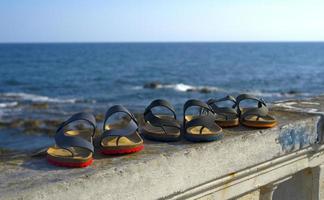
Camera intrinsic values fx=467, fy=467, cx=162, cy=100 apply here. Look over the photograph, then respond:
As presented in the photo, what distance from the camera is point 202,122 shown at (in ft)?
9.04

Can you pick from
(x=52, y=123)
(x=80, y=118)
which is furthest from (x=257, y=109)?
(x=52, y=123)

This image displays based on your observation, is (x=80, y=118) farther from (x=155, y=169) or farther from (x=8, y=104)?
(x=8, y=104)

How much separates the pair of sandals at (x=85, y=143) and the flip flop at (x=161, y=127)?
13cm

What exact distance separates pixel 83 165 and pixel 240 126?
1.23 metres

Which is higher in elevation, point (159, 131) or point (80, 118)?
point (80, 118)

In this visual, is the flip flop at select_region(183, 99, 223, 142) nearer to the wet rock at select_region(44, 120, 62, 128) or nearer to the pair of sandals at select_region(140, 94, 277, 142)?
the pair of sandals at select_region(140, 94, 277, 142)

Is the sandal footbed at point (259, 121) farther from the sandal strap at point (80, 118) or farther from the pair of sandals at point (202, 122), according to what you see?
the sandal strap at point (80, 118)

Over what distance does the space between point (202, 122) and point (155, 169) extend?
546 mm

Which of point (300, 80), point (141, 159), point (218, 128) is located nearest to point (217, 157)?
point (218, 128)

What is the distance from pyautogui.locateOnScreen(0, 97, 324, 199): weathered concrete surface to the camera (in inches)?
81.2

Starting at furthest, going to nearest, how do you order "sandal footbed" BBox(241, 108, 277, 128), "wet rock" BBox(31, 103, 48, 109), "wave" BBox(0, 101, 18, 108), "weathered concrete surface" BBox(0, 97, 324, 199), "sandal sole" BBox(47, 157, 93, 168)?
"wave" BBox(0, 101, 18, 108) → "wet rock" BBox(31, 103, 48, 109) → "sandal footbed" BBox(241, 108, 277, 128) → "sandal sole" BBox(47, 157, 93, 168) → "weathered concrete surface" BBox(0, 97, 324, 199)

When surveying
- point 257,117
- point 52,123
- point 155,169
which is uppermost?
point 257,117

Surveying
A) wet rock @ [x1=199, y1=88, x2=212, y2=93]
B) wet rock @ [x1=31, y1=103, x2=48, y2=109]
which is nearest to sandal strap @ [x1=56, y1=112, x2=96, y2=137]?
wet rock @ [x1=31, y1=103, x2=48, y2=109]

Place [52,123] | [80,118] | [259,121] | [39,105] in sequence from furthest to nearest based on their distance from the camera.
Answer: [39,105] → [52,123] → [259,121] → [80,118]
